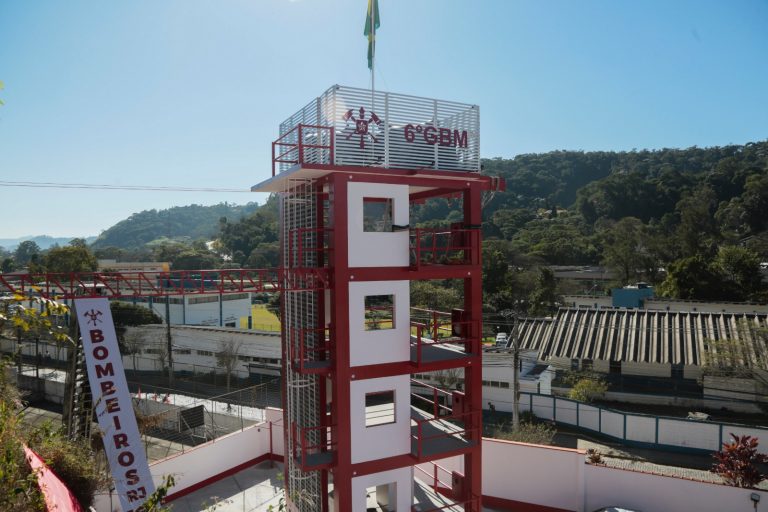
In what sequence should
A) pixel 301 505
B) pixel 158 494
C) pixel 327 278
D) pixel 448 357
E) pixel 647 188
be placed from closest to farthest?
pixel 158 494 < pixel 327 278 < pixel 448 357 < pixel 301 505 < pixel 647 188

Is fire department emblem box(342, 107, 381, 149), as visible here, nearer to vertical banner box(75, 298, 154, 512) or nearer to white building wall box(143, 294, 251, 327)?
vertical banner box(75, 298, 154, 512)

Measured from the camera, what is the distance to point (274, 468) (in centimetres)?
2144

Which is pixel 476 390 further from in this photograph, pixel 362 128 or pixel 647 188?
pixel 647 188

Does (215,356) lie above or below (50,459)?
below

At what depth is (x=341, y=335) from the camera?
1294 centimetres

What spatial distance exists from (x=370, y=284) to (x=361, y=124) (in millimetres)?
4279

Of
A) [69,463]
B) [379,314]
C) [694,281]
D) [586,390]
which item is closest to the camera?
[69,463]

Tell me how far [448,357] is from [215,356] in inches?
1535

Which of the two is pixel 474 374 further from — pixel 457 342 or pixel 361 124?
pixel 361 124

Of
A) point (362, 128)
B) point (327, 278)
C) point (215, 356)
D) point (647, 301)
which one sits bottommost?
point (215, 356)

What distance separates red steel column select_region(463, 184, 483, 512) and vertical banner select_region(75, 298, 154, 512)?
9.86 meters

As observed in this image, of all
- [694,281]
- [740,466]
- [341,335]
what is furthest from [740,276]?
[341,335]

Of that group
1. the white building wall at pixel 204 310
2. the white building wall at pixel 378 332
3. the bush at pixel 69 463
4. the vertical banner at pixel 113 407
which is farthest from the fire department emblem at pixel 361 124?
the white building wall at pixel 204 310

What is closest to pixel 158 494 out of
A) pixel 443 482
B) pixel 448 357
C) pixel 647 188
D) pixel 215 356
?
pixel 448 357
